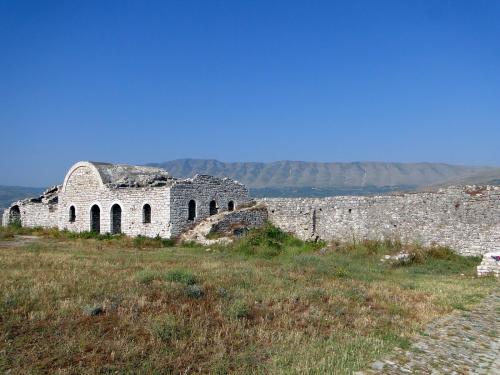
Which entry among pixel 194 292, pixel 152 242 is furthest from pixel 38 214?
pixel 194 292

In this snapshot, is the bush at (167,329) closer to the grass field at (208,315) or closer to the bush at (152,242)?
the grass field at (208,315)

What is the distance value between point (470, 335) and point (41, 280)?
8.23 meters

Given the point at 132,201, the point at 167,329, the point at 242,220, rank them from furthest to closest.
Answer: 1. the point at 132,201
2. the point at 242,220
3. the point at 167,329

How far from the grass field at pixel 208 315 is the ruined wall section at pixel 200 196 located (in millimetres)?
10077

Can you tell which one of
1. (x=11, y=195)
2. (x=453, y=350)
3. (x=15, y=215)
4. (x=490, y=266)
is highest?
(x=15, y=215)

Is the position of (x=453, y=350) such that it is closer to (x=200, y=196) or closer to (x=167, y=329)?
(x=167, y=329)

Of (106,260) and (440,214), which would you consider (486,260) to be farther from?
(106,260)

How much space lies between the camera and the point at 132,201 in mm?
26266

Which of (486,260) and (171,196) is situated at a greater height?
(171,196)

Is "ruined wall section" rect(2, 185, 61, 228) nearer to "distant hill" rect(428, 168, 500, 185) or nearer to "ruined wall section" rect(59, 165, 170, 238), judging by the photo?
"ruined wall section" rect(59, 165, 170, 238)

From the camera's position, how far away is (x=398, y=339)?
706 cm

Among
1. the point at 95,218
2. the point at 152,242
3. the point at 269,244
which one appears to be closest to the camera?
the point at 269,244

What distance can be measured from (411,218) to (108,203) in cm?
1669

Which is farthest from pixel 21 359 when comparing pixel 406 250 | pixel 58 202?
pixel 58 202
